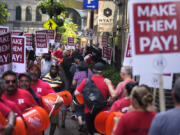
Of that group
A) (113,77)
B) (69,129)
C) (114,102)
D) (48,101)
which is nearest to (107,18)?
(113,77)

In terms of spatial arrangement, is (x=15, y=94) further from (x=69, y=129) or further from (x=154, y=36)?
(x=69, y=129)

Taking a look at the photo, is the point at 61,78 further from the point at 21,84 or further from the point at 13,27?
the point at 13,27

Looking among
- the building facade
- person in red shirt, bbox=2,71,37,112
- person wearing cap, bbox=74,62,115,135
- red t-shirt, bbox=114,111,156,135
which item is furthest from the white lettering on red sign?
the building facade

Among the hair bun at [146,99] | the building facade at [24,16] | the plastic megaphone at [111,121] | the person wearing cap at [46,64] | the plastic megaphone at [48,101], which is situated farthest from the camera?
the building facade at [24,16]

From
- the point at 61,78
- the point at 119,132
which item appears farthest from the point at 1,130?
the point at 61,78

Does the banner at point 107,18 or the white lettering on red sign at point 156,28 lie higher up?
the banner at point 107,18

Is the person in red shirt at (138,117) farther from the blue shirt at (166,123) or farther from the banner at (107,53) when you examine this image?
the banner at (107,53)

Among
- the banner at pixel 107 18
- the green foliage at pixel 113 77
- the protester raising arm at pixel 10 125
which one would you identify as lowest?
the green foliage at pixel 113 77

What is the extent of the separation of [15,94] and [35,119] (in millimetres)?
456

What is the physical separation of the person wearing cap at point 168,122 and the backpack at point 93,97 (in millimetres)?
3615

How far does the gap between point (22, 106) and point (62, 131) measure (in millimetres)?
4676

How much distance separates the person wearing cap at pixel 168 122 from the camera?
3.87 m

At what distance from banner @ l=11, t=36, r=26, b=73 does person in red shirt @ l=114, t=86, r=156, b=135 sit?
3960 mm

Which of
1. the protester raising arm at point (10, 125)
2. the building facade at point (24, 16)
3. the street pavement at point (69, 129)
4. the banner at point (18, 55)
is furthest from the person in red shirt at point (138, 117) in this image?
the building facade at point (24, 16)
